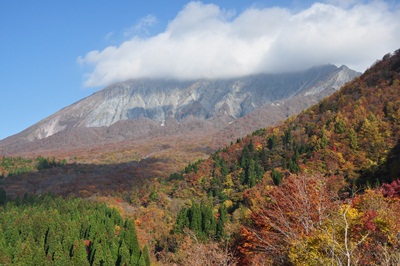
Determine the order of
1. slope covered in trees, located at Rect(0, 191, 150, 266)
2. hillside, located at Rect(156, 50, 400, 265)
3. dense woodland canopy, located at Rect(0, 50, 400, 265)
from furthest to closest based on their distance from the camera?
1. hillside, located at Rect(156, 50, 400, 265)
2. dense woodland canopy, located at Rect(0, 50, 400, 265)
3. slope covered in trees, located at Rect(0, 191, 150, 266)

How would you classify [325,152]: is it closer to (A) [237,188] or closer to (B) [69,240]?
(A) [237,188]

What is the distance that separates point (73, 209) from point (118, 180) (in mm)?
38678

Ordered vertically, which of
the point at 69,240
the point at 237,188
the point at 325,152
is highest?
the point at 69,240

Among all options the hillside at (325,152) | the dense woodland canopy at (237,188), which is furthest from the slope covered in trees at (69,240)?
the hillside at (325,152)

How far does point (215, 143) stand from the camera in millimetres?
186000

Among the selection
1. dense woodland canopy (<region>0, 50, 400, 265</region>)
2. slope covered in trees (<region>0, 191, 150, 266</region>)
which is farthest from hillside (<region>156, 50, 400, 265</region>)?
slope covered in trees (<region>0, 191, 150, 266</region>)

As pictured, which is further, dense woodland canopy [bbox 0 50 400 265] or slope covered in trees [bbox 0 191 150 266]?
dense woodland canopy [bbox 0 50 400 265]

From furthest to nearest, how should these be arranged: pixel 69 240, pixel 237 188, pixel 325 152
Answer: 1. pixel 237 188
2. pixel 325 152
3. pixel 69 240

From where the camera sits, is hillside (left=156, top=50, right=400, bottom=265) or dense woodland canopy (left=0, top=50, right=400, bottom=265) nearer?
dense woodland canopy (left=0, top=50, right=400, bottom=265)

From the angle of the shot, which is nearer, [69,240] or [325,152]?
[69,240]

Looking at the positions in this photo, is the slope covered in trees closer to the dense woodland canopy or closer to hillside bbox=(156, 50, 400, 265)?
the dense woodland canopy

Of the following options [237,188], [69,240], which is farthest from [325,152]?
[69,240]

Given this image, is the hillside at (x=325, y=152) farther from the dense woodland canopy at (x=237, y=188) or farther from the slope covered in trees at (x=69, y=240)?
the slope covered in trees at (x=69, y=240)

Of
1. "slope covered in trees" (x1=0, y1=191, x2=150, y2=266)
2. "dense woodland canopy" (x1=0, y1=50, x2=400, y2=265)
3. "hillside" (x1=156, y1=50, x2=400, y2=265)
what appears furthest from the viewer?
"hillside" (x1=156, y1=50, x2=400, y2=265)
